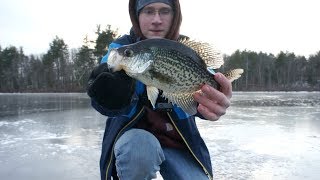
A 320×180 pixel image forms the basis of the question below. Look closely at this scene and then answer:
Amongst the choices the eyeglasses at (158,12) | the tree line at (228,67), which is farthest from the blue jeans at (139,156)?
the tree line at (228,67)

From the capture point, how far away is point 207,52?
279cm

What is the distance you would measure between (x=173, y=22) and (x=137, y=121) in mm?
983

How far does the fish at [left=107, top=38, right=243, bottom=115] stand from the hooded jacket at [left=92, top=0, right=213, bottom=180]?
629 mm

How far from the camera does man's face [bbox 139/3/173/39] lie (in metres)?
3.36

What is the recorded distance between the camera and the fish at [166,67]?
2.44 m

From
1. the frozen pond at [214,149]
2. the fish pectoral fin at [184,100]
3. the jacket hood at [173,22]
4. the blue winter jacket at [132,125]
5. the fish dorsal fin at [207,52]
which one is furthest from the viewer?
the frozen pond at [214,149]

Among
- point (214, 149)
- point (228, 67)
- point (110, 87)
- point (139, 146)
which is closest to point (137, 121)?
point (139, 146)

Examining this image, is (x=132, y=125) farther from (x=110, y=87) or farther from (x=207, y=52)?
(x=207, y=52)

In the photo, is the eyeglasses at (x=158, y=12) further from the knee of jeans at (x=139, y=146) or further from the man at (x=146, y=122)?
the knee of jeans at (x=139, y=146)

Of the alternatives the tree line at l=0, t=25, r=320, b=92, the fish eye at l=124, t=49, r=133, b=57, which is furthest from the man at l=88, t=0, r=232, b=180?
the tree line at l=0, t=25, r=320, b=92

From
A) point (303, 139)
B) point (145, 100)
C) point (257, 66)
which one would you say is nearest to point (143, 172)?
point (145, 100)

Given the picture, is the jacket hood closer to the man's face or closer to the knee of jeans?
the man's face

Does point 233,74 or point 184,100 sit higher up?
point 233,74

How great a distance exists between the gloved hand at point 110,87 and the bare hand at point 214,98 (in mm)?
572
